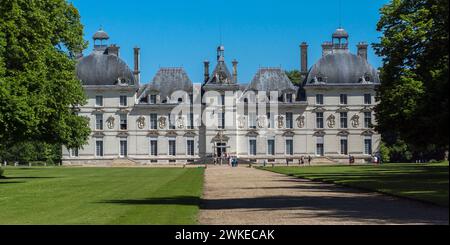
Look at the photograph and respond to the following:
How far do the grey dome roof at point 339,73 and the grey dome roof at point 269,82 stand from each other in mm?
2501

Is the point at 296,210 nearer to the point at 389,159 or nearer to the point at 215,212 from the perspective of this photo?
the point at 215,212

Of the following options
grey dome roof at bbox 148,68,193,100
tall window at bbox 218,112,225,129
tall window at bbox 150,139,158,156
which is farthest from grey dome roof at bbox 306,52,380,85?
tall window at bbox 150,139,158,156

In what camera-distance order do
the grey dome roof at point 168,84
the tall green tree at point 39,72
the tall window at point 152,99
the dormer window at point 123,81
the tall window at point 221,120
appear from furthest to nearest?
1. the grey dome roof at point 168,84
2. the tall window at point 152,99
3. the tall window at point 221,120
4. the dormer window at point 123,81
5. the tall green tree at point 39,72

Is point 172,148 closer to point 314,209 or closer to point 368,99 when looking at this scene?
point 368,99

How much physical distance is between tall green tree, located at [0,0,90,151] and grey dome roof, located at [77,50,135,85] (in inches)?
1414

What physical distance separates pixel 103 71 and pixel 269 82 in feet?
53.5

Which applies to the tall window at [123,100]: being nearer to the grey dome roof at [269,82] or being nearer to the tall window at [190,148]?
the tall window at [190,148]

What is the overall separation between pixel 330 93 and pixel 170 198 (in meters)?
58.2

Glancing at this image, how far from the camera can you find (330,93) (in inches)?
3105

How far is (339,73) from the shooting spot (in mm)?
78688

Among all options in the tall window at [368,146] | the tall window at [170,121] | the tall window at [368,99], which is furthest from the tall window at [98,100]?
the tall window at [368,146]

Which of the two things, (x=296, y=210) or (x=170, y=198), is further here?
(x=170, y=198)

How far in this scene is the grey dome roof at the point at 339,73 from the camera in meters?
78.5
